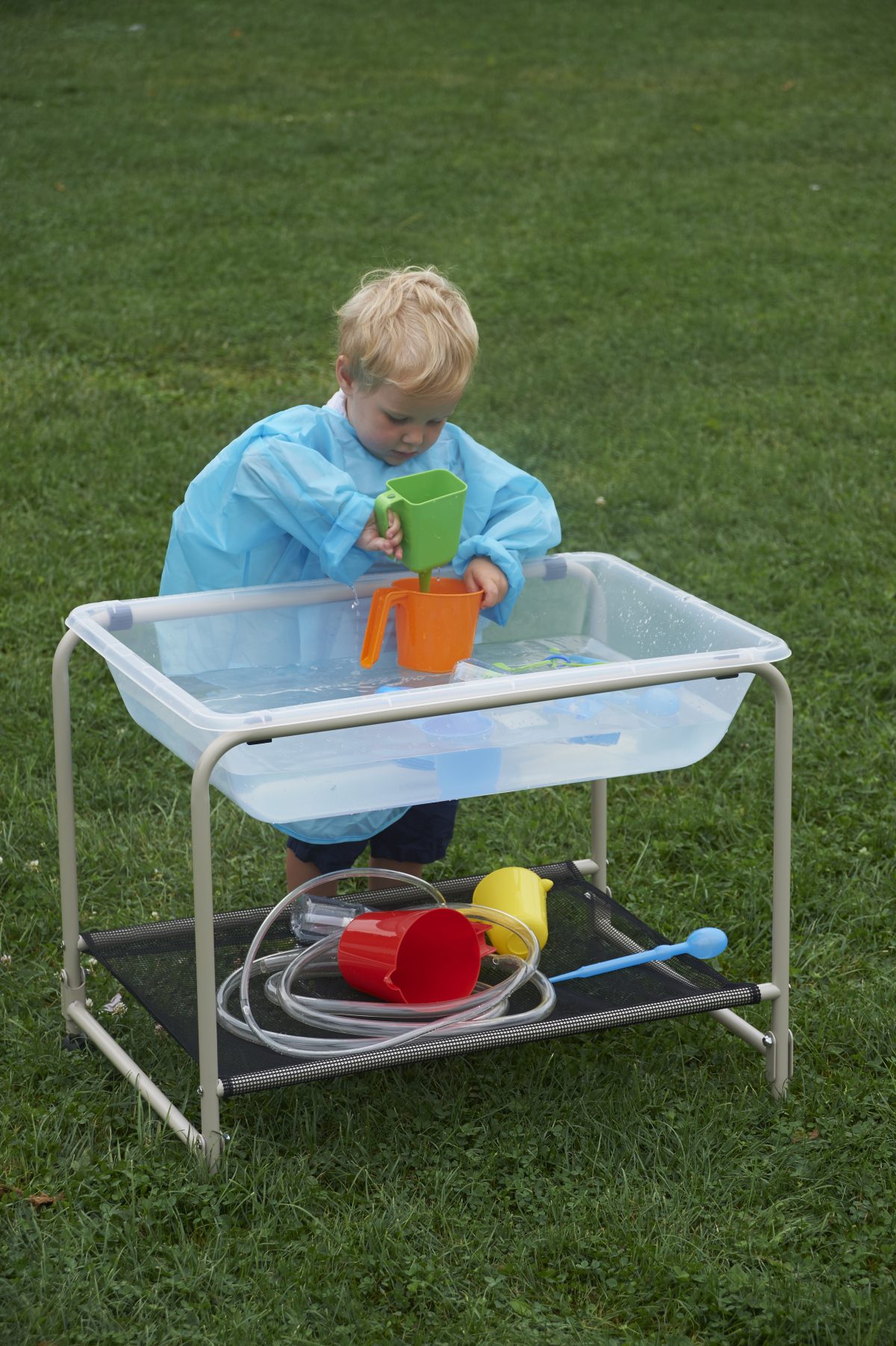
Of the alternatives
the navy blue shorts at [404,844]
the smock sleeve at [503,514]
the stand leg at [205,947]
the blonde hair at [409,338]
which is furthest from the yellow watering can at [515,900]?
the blonde hair at [409,338]

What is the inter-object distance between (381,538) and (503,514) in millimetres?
338

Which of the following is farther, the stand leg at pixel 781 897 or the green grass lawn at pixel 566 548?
the stand leg at pixel 781 897

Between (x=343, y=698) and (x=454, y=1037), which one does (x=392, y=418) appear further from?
(x=454, y=1037)

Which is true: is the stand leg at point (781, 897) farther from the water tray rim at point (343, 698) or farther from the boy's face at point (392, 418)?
the boy's face at point (392, 418)

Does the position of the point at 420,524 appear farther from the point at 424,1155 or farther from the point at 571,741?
the point at 424,1155

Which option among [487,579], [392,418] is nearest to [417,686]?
[487,579]

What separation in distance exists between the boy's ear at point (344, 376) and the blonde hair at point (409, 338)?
11 mm

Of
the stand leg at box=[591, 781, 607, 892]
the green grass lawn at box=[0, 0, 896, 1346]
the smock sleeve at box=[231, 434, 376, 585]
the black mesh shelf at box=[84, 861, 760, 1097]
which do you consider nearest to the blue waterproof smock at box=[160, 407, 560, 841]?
the smock sleeve at box=[231, 434, 376, 585]

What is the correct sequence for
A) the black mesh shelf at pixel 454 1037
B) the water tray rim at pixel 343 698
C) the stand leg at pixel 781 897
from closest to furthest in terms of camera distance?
the water tray rim at pixel 343 698 → the black mesh shelf at pixel 454 1037 → the stand leg at pixel 781 897

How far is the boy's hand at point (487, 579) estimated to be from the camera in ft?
8.25

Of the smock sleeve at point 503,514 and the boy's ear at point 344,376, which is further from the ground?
the boy's ear at point 344,376

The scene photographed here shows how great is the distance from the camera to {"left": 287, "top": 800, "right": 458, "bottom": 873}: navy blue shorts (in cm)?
279

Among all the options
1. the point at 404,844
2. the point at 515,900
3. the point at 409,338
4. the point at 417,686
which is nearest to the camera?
the point at 409,338

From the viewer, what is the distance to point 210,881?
81.0 inches
